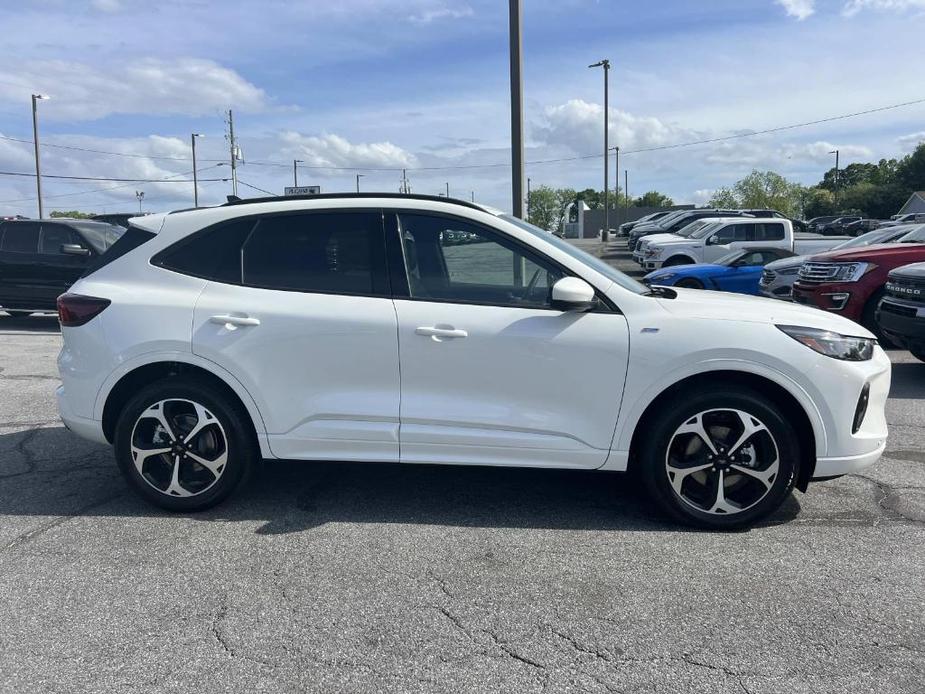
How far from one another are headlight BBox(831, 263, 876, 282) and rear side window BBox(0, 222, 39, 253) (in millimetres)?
12213

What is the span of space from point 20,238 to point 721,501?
12.6 metres

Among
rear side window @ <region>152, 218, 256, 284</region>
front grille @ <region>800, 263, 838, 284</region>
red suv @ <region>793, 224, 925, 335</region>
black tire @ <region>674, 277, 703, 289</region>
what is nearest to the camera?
rear side window @ <region>152, 218, 256, 284</region>

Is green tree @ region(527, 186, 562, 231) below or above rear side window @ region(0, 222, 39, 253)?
above

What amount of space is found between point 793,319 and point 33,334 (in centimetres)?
1169

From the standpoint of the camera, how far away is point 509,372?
13.0 ft

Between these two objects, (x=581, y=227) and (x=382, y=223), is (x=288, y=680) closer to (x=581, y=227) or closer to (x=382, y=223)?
(x=382, y=223)

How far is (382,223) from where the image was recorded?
4273mm

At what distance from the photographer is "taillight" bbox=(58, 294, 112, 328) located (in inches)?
168

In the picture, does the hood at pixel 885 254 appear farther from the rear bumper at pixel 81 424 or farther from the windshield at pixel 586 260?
the rear bumper at pixel 81 424

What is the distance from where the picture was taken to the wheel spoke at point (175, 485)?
4.25 meters

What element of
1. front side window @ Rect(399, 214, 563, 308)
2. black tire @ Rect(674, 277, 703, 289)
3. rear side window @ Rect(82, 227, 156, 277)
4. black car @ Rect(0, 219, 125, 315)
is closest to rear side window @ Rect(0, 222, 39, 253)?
black car @ Rect(0, 219, 125, 315)

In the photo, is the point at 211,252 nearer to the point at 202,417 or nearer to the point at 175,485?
the point at 202,417

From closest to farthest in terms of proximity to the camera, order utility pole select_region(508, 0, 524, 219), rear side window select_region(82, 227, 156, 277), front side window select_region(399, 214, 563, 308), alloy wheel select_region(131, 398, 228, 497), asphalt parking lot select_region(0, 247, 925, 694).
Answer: asphalt parking lot select_region(0, 247, 925, 694) < front side window select_region(399, 214, 563, 308) < alloy wheel select_region(131, 398, 228, 497) < rear side window select_region(82, 227, 156, 277) < utility pole select_region(508, 0, 524, 219)

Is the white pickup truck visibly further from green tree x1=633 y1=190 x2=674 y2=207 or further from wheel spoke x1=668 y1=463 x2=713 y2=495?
green tree x1=633 y1=190 x2=674 y2=207
